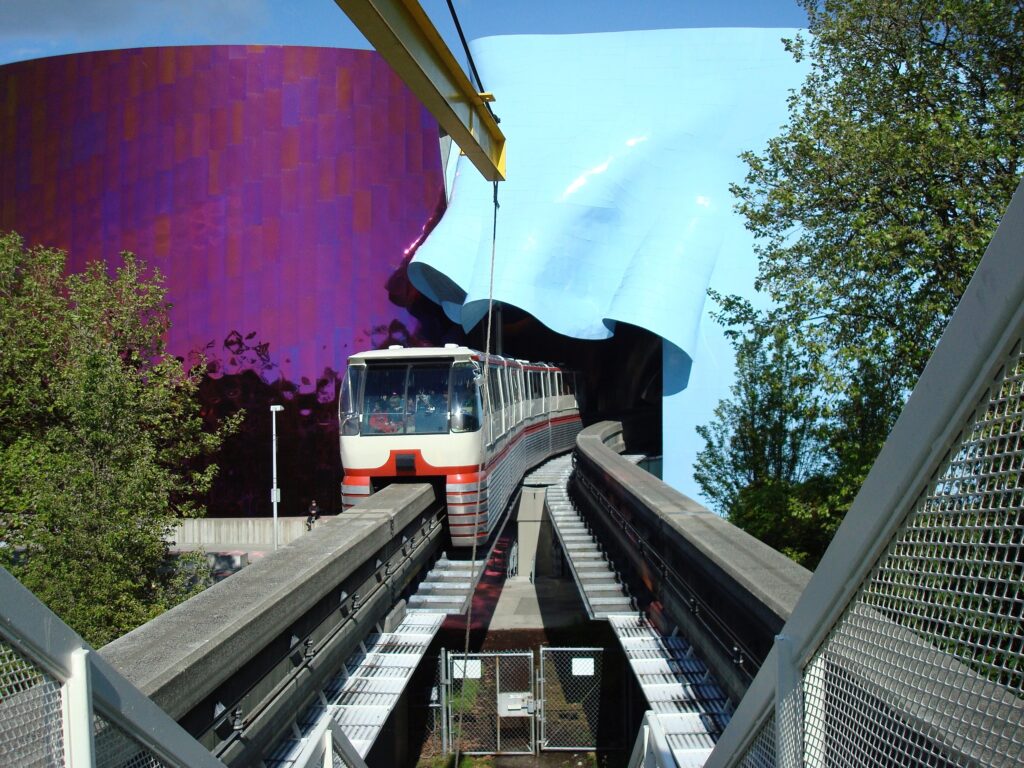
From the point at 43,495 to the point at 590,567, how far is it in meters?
7.56

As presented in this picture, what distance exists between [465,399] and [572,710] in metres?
4.93

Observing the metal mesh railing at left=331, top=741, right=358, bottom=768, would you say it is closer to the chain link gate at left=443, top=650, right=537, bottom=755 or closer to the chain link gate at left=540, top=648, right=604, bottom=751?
the chain link gate at left=443, top=650, right=537, bottom=755

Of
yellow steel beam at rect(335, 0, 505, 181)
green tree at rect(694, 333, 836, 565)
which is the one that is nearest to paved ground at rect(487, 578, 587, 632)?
green tree at rect(694, 333, 836, 565)

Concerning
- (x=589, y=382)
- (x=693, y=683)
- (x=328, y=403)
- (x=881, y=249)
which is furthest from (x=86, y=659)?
(x=589, y=382)

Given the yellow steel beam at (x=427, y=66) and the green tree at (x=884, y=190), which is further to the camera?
the green tree at (x=884, y=190)

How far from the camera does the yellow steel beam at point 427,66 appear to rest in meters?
7.06

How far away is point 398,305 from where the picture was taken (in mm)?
32125

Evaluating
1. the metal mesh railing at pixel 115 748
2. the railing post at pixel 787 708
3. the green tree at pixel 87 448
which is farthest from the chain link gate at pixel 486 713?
the railing post at pixel 787 708

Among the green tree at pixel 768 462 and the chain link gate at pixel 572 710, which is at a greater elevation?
the green tree at pixel 768 462

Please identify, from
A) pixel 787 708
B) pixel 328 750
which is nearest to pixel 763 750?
pixel 787 708

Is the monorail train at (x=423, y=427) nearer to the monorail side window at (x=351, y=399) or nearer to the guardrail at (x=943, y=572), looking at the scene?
the monorail side window at (x=351, y=399)

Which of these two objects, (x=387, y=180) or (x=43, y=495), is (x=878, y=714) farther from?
(x=387, y=180)

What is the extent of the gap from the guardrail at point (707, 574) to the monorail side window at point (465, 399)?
2.21 meters

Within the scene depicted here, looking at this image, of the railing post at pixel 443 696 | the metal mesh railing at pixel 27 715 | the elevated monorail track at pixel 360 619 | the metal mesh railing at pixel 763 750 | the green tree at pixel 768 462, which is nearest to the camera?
the metal mesh railing at pixel 27 715
